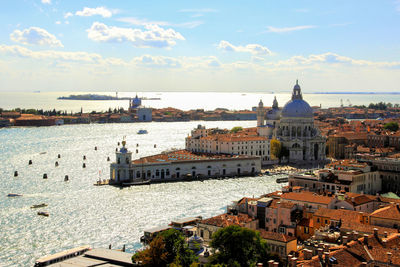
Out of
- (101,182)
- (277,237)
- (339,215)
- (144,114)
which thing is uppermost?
(144,114)

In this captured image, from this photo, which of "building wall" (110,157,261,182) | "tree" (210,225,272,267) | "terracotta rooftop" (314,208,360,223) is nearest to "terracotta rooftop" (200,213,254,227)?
"terracotta rooftop" (314,208,360,223)

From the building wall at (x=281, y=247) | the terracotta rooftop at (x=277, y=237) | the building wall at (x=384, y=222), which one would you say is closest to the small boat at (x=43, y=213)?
the terracotta rooftop at (x=277, y=237)

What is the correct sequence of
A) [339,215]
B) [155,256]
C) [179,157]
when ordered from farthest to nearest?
1. [179,157]
2. [339,215]
3. [155,256]

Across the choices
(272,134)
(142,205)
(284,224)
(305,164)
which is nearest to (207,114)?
(272,134)

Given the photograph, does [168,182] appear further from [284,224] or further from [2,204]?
[284,224]

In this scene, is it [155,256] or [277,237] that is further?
[277,237]

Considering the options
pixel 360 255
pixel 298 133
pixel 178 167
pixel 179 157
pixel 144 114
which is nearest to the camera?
pixel 360 255

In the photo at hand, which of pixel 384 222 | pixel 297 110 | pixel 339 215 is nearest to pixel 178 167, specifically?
pixel 297 110

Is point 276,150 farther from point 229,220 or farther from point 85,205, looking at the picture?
point 229,220

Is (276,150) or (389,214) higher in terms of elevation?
(389,214)
